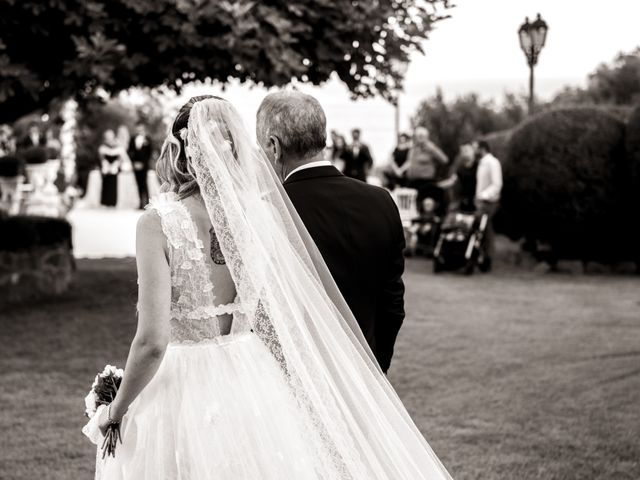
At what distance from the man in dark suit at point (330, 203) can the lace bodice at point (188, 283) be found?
479 mm

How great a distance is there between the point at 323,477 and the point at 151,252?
38.8 inches

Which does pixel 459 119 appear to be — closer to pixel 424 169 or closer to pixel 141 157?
pixel 141 157

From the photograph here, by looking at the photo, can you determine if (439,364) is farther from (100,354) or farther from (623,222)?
(623,222)

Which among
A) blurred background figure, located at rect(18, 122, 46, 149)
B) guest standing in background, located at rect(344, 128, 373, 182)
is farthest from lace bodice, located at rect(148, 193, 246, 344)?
blurred background figure, located at rect(18, 122, 46, 149)

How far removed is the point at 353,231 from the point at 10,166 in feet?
56.7

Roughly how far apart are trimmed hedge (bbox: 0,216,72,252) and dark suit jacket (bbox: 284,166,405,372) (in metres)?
8.70

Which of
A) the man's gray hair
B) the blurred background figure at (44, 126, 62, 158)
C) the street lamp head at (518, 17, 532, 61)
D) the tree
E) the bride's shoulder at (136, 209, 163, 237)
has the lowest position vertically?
the blurred background figure at (44, 126, 62, 158)

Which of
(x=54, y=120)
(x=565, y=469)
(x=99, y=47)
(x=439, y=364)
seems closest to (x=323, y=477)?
(x=565, y=469)

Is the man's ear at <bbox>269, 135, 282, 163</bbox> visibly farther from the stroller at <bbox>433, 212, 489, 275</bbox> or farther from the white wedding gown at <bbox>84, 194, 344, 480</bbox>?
the stroller at <bbox>433, 212, 489, 275</bbox>

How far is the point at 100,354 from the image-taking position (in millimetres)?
8797

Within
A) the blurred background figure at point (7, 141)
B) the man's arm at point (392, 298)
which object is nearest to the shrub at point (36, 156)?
the blurred background figure at point (7, 141)

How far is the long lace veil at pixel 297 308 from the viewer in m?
3.35

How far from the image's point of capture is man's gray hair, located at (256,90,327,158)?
11.8ft

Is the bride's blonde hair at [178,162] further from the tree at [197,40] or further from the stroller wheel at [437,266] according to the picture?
the stroller wheel at [437,266]
